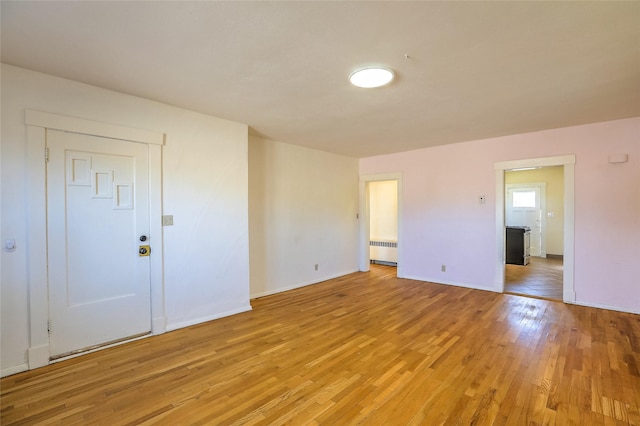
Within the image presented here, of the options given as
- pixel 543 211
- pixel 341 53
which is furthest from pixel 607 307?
pixel 341 53

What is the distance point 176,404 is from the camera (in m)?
2.02

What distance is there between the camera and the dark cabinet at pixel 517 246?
22.3 ft

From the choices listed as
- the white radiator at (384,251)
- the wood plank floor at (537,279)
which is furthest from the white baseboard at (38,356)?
the white radiator at (384,251)

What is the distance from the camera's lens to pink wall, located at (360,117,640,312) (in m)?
3.77

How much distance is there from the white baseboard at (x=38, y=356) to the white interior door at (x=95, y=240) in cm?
5

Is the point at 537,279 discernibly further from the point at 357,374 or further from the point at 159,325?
the point at 159,325

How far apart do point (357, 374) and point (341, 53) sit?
255 cm

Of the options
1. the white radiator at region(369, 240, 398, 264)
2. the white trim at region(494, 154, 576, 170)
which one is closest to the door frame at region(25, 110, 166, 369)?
the white trim at region(494, 154, 576, 170)

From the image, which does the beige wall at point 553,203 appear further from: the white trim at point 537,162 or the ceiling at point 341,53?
the ceiling at point 341,53

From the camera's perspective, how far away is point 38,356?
2.49 m

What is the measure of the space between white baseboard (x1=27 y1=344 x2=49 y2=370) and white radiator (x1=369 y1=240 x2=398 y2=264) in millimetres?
6198

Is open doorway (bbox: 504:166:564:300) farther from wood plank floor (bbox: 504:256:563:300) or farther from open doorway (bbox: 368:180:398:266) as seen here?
open doorway (bbox: 368:180:398:266)

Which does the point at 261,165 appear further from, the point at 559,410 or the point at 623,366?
the point at 623,366

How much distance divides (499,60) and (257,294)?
415 cm
